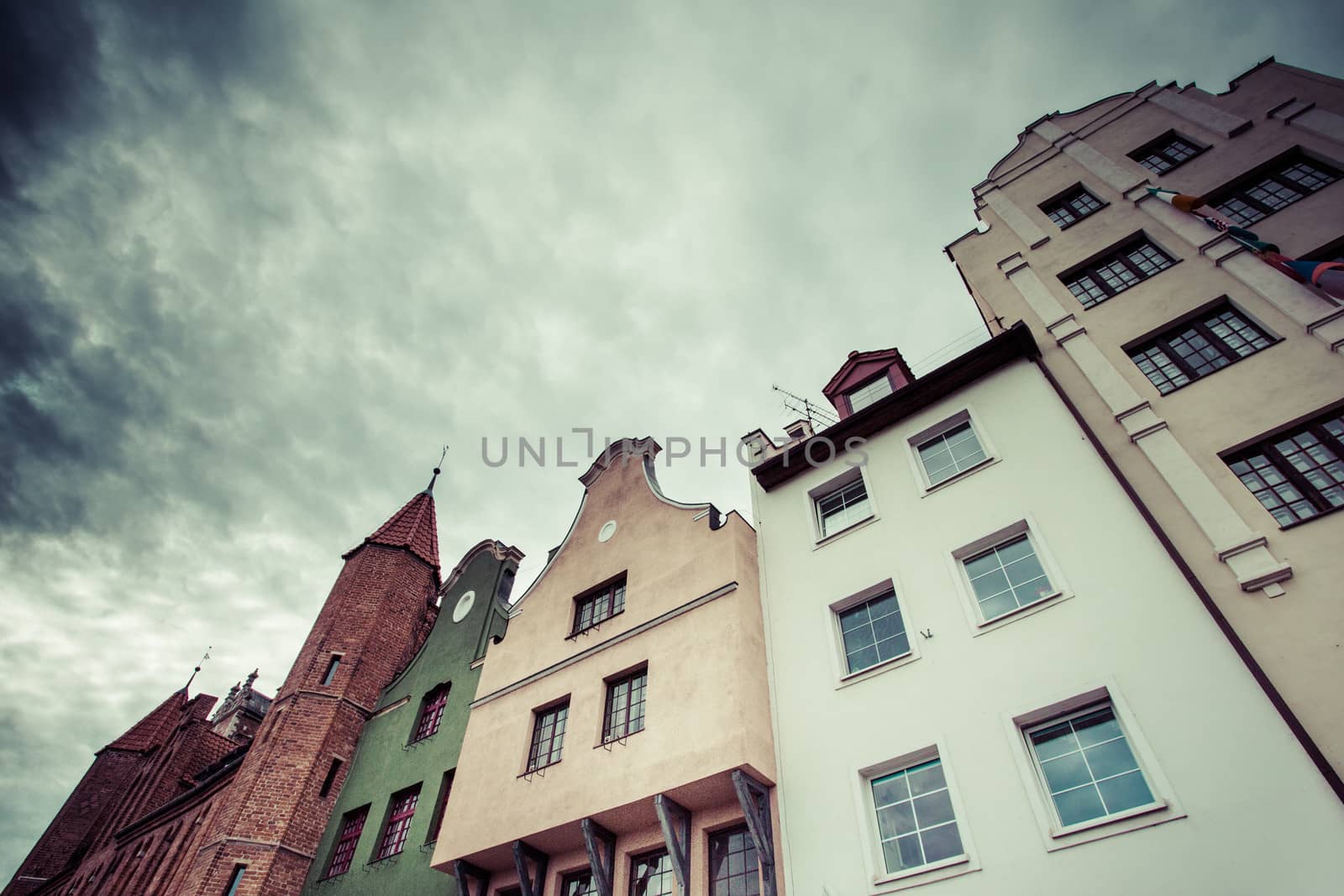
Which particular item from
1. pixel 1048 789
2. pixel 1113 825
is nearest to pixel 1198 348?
pixel 1048 789

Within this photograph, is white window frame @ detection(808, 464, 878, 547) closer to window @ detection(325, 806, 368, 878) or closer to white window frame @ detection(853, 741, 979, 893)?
white window frame @ detection(853, 741, 979, 893)

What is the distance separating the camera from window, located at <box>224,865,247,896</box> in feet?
59.0

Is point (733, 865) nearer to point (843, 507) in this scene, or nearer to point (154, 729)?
point (843, 507)

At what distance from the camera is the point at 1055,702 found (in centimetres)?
944

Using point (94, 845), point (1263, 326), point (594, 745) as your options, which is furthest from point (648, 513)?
point (94, 845)

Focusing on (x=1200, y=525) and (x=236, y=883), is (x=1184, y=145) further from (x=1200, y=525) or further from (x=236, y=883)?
(x=236, y=883)

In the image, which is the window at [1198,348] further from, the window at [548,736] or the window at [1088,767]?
the window at [548,736]

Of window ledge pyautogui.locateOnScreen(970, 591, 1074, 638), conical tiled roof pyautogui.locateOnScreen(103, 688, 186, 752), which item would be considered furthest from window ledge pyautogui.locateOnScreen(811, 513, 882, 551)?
conical tiled roof pyautogui.locateOnScreen(103, 688, 186, 752)

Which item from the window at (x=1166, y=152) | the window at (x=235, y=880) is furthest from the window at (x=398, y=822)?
the window at (x=1166, y=152)

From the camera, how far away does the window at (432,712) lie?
64.5 ft

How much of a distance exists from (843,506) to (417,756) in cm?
1296

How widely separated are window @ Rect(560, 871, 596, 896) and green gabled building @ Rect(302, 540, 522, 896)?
11.0 ft

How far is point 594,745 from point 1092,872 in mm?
8378

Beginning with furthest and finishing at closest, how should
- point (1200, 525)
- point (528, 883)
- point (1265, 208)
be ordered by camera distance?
point (1265, 208) → point (528, 883) → point (1200, 525)
